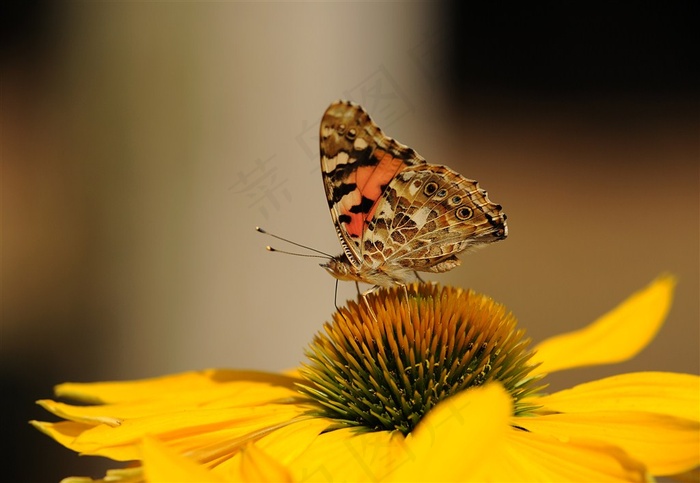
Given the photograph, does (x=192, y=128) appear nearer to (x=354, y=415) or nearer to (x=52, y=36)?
(x=52, y=36)

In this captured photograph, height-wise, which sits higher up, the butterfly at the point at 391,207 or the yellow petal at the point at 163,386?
the butterfly at the point at 391,207

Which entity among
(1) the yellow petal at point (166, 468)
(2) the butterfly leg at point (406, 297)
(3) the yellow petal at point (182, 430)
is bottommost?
(1) the yellow petal at point (166, 468)

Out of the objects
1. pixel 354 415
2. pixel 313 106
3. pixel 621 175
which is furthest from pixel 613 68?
pixel 354 415

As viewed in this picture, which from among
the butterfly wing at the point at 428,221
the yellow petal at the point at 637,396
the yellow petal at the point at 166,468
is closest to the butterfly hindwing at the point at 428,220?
the butterfly wing at the point at 428,221

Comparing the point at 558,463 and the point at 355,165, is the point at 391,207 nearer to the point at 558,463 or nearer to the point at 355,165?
the point at 355,165

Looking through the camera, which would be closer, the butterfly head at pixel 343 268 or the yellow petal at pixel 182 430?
the yellow petal at pixel 182 430

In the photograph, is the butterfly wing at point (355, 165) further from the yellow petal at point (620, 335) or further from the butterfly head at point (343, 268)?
the yellow petal at point (620, 335)

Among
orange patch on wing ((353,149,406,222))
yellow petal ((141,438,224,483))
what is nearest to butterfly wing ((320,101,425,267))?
orange patch on wing ((353,149,406,222))
